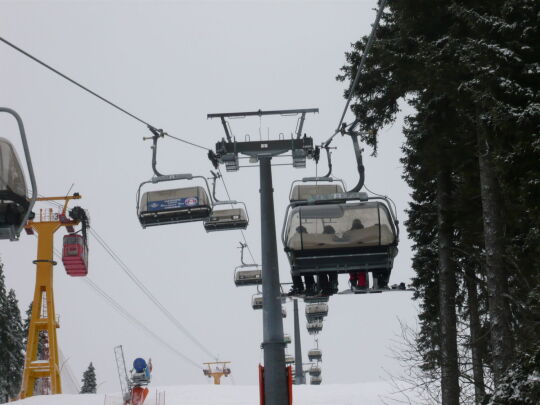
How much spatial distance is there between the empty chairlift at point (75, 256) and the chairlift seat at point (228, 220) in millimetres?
13334

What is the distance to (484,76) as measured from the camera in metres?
12.2


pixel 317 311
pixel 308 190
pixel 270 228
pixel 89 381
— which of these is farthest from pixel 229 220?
pixel 89 381

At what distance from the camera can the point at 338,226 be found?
1302 centimetres

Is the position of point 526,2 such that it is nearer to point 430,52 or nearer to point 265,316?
point 430,52

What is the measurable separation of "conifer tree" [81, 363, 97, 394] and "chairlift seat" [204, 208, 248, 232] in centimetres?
5224

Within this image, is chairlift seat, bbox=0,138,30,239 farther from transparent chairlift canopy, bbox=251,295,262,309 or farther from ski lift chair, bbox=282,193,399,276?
transparent chairlift canopy, bbox=251,295,262,309

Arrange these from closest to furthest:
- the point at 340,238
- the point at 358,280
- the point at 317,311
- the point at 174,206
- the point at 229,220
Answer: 1. the point at 340,238
2. the point at 358,280
3. the point at 174,206
4. the point at 229,220
5. the point at 317,311

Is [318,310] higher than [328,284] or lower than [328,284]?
higher

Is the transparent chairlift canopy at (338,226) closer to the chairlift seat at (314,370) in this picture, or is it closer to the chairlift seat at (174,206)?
the chairlift seat at (174,206)

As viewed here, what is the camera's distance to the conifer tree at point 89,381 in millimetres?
73812

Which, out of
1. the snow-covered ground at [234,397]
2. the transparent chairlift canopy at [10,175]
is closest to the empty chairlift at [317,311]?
the snow-covered ground at [234,397]

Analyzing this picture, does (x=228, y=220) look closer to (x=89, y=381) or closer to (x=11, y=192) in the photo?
(x=11, y=192)

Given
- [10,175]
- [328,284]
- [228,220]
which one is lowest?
[328,284]

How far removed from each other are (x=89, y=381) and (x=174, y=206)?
5962 cm
